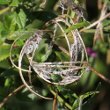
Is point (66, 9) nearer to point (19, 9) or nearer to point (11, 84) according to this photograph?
point (19, 9)

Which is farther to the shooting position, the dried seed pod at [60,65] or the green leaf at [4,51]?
the green leaf at [4,51]

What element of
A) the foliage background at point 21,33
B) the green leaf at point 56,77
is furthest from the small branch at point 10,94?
the green leaf at point 56,77

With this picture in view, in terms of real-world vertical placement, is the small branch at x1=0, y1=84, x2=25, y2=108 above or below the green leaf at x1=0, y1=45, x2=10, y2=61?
below

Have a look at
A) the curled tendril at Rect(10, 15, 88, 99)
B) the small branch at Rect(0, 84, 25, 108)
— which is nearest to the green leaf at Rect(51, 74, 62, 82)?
the curled tendril at Rect(10, 15, 88, 99)

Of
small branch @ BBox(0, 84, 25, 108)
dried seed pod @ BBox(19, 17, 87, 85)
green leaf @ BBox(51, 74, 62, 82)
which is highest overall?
dried seed pod @ BBox(19, 17, 87, 85)

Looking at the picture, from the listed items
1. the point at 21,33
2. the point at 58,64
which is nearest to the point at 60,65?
the point at 58,64

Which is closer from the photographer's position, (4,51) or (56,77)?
(56,77)

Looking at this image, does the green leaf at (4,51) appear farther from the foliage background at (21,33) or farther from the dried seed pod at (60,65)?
the dried seed pod at (60,65)

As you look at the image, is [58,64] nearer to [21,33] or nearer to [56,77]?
[56,77]

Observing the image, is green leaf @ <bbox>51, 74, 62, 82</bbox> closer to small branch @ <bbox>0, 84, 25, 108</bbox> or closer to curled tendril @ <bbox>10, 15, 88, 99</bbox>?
curled tendril @ <bbox>10, 15, 88, 99</bbox>

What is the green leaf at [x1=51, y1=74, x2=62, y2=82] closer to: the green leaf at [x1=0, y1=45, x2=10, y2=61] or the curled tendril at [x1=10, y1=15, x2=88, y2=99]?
the curled tendril at [x1=10, y1=15, x2=88, y2=99]

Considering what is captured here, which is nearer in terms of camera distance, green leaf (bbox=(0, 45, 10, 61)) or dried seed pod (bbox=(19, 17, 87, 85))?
dried seed pod (bbox=(19, 17, 87, 85))

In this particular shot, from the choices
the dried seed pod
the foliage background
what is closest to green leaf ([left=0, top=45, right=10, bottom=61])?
the foliage background
